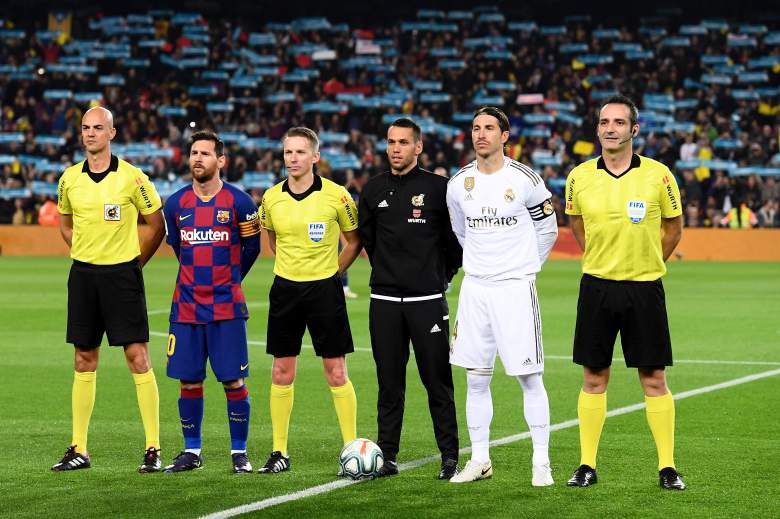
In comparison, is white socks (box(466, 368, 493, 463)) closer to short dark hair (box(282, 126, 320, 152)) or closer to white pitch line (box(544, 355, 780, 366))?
short dark hair (box(282, 126, 320, 152))

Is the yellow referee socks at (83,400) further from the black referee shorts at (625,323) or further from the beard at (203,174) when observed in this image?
the black referee shorts at (625,323)

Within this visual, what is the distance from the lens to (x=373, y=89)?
1714 inches

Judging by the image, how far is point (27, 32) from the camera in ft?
150

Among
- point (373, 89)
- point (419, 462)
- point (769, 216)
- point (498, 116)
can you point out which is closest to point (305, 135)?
point (498, 116)

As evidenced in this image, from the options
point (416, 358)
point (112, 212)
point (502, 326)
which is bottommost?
point (416, 358)

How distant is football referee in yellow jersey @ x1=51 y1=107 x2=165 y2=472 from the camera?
8438mm

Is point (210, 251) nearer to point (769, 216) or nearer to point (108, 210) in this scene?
point (108, 210)

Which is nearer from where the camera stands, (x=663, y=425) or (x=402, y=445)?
(x=663, y=425)

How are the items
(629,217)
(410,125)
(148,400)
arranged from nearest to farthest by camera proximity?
(629,217)
(410,125)
(148,400)

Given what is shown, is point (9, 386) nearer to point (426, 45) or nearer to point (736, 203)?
point (736, 203)

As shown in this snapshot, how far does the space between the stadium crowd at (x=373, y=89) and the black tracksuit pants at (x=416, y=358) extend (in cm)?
2794

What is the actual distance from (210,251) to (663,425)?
117 inches

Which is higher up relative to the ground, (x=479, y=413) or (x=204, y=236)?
(x=204, y=236)

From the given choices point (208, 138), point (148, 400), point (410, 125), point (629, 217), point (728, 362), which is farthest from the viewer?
point (728, 362)
